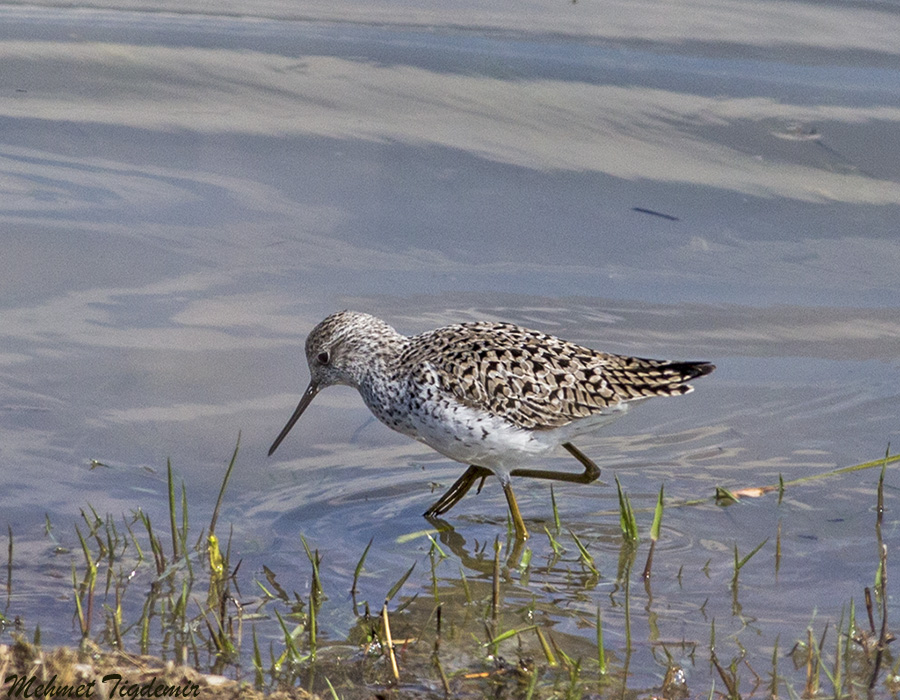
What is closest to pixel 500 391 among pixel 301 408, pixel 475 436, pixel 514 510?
pixel 475 436

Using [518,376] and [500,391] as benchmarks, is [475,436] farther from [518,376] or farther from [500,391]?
[518,376]

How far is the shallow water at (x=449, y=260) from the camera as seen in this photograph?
19.4ft

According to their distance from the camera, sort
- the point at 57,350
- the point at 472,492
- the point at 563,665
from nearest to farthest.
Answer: the point at 563,665, the point at 472,492, the point at 57,350

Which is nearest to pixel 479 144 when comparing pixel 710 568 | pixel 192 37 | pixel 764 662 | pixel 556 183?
pixel 556 183

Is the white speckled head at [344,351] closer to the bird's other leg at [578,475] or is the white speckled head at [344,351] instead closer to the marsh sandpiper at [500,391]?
the marsh sandpiper at [500,391]

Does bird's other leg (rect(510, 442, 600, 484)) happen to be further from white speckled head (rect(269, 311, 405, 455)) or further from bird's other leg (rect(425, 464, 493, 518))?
white speckled head (rect(269, 311, 405, 455))

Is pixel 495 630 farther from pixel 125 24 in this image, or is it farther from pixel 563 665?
pixel 125 24

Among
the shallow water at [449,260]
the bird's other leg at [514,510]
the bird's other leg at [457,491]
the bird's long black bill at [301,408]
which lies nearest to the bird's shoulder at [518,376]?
the bird's other leg at [514,510]

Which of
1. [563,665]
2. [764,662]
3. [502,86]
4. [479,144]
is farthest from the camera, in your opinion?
[502,86]

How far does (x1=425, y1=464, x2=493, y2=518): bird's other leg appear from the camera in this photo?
6121mm

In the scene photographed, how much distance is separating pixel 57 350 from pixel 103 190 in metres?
1.86

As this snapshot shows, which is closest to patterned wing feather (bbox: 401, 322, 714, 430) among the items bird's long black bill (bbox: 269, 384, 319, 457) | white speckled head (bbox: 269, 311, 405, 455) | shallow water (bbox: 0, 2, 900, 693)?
white speckled head (bbox: 269, 311, 405, 455)

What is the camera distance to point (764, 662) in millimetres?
4641

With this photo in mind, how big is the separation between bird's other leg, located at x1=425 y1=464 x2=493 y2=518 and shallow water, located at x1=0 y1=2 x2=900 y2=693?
107 mm
